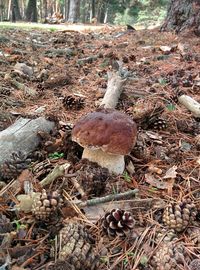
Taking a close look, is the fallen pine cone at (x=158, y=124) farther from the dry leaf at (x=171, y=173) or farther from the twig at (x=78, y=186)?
the twig at (x=78, y=186)

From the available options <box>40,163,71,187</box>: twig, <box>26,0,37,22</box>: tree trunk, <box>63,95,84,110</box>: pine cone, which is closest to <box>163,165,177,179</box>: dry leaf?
<box>40,163,71,187</box>: twig

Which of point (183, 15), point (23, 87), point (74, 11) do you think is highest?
point (183, 15)

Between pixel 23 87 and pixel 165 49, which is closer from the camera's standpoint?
pixel 23 87

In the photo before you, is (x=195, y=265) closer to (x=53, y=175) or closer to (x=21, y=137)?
(x=53, y=175)

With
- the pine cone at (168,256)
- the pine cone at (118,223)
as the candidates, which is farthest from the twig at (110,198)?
the pine cone at (168,256)

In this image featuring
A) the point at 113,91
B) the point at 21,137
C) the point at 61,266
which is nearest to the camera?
the point at 61,266

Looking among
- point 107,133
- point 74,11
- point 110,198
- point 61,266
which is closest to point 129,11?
point 74,11
